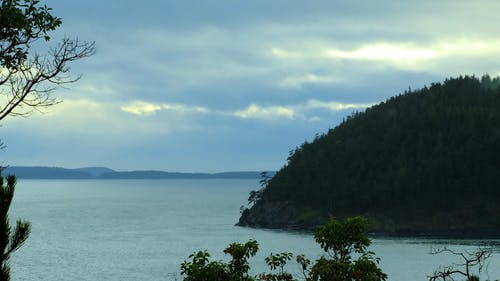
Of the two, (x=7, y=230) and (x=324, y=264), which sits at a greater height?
(x=7, y=230)

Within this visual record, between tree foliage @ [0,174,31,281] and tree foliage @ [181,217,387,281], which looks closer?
tree foliage @ [0,174,31,281]

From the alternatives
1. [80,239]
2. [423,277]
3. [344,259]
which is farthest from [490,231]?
[344,259]

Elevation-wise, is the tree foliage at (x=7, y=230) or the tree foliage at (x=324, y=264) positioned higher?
the tree foliage at (x=7, y=230)

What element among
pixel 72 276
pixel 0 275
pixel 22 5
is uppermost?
pixel 22 5

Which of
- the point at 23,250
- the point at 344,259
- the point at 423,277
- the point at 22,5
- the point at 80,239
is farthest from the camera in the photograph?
the point at 80,239

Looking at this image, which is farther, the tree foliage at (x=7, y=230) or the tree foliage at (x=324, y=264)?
the tree foliage at (x=324, y=264)

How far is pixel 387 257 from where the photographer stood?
152 meters

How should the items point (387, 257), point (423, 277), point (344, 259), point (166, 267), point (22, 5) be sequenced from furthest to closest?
point (387, 257) → point (166, 267) → point (423, 277) → point (344, 259) → point (22, 5)

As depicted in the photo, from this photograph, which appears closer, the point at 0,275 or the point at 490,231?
the point at 0,275

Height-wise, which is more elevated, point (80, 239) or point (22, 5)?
point (22, 5)

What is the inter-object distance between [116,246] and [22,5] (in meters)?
163

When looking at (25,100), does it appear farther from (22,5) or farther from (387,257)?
(387,257)

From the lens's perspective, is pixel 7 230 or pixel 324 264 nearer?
pixel 7 230

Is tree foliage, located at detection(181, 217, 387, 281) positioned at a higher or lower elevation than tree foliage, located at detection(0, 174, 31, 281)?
lower
